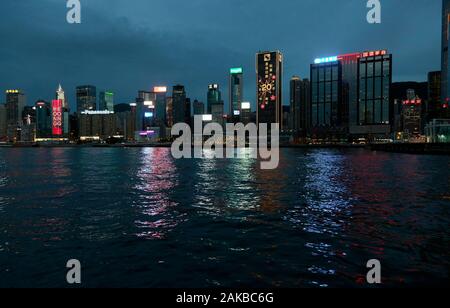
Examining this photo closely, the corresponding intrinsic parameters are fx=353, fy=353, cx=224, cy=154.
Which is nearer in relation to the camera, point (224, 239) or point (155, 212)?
point (224, 239)

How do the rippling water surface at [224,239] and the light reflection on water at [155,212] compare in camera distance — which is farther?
the light reflection on water at [155,212]

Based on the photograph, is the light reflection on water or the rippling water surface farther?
the light reflection on water

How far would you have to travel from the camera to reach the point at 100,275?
15656 mm

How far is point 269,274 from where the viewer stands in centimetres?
1566

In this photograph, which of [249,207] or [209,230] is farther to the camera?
[249,207]

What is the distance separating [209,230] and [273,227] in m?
4.45

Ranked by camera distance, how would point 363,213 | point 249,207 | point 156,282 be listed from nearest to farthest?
1. point 156,282
2. point 363,213
3. point 249,207

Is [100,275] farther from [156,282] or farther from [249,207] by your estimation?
[249,207]

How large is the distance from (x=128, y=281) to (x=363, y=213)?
20942mm

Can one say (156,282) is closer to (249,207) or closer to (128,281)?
(128,281)

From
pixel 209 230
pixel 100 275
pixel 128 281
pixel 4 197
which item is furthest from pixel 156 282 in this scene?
pixel 4 197
